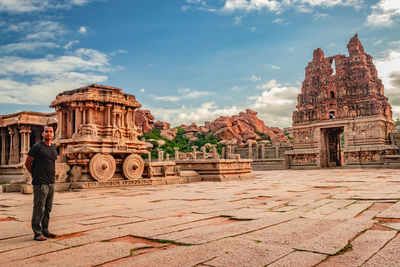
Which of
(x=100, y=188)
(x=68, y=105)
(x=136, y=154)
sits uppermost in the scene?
(x=68, y=105)

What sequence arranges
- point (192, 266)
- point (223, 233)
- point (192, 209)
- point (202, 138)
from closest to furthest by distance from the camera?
1. point (192, 266)
2. point (223, 233)
3. point (192, 209)
4. point (202, 138)

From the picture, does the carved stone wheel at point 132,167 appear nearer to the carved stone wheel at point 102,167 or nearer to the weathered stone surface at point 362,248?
the carved stone wheel at point 102,167

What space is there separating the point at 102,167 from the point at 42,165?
20.0ft

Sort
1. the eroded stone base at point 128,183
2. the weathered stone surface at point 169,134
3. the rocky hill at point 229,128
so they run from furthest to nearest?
the weathered stone surface at point 169,134 < the rocky hill at point 229,128 < the eroded stone base at point 128,183

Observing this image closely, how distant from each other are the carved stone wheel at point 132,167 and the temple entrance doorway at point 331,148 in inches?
844

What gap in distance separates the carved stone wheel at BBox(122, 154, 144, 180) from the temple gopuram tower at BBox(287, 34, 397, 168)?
20.7 m

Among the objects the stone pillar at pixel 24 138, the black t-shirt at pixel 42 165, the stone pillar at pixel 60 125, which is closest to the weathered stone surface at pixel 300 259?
the black t-shirt at pixel 42 165

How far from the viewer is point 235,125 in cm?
5578

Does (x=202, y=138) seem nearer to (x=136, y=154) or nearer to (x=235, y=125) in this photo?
(x=235, y=125)

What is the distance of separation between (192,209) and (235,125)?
50763mm

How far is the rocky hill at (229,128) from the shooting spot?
53.4 metres

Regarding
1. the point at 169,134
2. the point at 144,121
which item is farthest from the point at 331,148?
the point at 144,121

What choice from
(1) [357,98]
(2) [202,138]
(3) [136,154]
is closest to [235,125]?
(2) [202,138]

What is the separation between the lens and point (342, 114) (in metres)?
28.2
